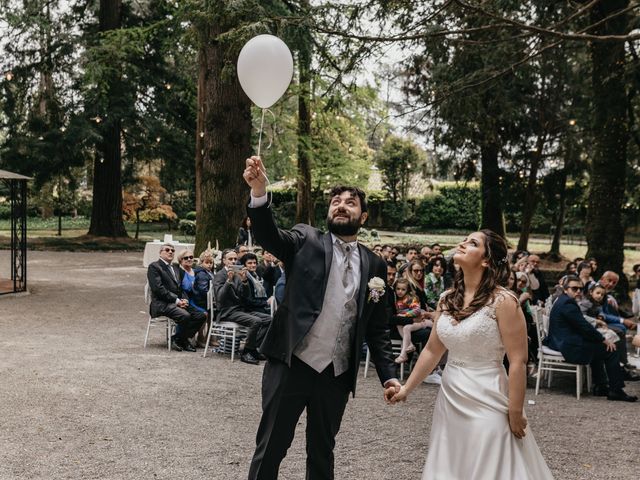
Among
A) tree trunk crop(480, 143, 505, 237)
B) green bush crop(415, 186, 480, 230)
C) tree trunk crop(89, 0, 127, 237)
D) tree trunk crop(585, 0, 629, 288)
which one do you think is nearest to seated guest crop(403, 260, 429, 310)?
tree trunk crop(585, 0, 629, 288)

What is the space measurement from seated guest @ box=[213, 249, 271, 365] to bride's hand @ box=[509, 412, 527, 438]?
5847 millimetres

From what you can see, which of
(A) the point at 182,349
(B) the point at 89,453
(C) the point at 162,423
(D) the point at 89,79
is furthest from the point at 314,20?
(D) the point at 89,79

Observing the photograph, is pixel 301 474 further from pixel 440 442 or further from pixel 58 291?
pixel 58 291

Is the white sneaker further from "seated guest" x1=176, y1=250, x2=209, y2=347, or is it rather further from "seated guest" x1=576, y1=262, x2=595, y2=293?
"seated guest" x1=176, y1=250, x2=209, y2=347

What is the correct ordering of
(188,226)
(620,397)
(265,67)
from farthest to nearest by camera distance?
(188,226), (620,397), (265,67)

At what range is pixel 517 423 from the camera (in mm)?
3500

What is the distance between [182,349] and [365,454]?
4880mm

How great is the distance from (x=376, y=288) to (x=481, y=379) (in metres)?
0.69

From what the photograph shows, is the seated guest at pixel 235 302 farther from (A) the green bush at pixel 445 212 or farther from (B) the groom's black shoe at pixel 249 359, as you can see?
(A) the green bush at pixel 445 212

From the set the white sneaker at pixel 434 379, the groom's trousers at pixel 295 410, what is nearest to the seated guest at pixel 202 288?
the white sneaker at pixel 434 379

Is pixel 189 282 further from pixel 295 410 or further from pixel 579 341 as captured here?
pixel 295 410

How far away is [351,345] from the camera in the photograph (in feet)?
12.1

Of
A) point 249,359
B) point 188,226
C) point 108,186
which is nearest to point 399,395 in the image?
point 249,359

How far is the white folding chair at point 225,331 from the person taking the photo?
9.26m
